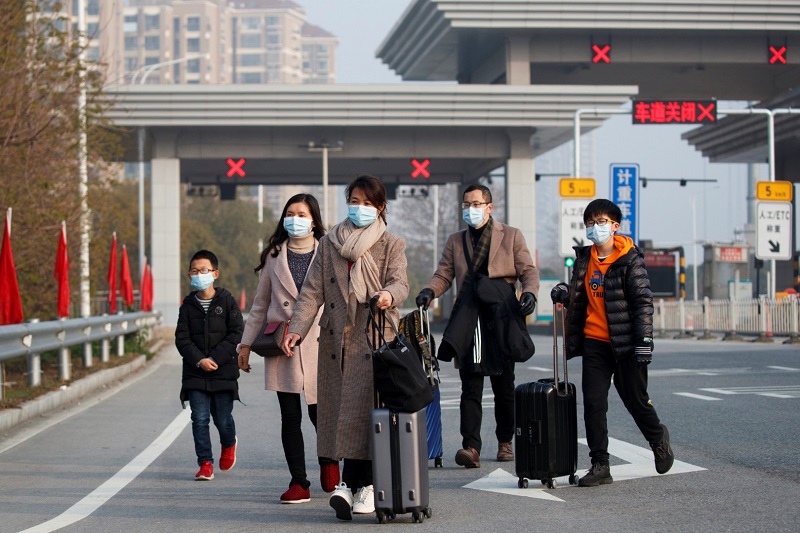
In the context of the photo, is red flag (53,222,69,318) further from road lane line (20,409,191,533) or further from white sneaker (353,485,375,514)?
white sneaker (353,485,375,514)

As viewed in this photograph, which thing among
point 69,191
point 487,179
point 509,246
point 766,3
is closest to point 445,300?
point 487,179

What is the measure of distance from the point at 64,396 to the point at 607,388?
8.81 meters

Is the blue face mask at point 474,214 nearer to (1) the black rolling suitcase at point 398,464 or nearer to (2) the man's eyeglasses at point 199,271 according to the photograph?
(2) the man's eyeglasses at point 199,271

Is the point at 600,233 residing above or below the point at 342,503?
above

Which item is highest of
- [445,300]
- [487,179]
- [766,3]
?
[766,3]

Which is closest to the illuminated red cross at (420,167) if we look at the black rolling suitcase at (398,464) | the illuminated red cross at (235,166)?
the illuminated red cross at (235,166)

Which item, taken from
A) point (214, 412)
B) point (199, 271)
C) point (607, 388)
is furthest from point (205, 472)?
point (607, 388)

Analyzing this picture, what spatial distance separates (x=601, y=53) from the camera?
40062 millimetres

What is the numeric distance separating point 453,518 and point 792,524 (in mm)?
1745

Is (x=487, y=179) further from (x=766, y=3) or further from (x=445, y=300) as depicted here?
(x=766, y=3)

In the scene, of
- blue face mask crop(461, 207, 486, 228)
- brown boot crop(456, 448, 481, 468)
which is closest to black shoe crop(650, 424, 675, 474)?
brown boot crop(456, 448, 481, 468)

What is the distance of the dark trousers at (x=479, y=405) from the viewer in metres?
9.53

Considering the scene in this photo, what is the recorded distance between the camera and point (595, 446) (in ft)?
27.8

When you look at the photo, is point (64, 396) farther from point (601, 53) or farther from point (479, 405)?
point (601, 53)
